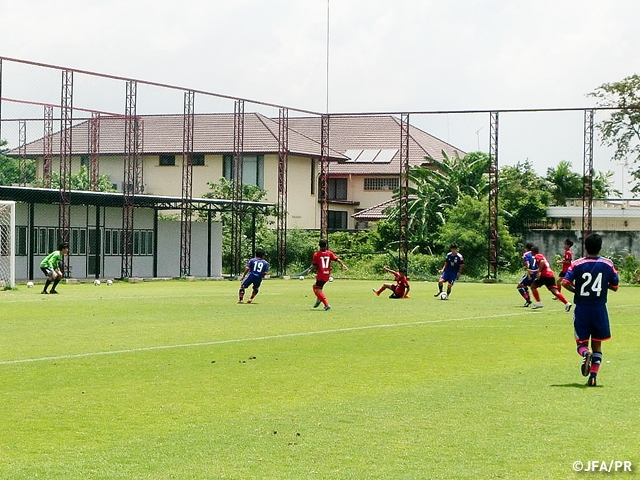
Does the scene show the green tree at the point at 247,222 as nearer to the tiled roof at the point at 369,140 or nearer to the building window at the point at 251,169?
the building window at the point at 251,169

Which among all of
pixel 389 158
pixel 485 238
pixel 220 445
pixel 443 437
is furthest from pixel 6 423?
pixel 389 158

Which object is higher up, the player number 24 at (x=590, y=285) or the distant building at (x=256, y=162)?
→ the distant building at (x=256, y=162)

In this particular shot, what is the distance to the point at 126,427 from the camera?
1043 centimetres

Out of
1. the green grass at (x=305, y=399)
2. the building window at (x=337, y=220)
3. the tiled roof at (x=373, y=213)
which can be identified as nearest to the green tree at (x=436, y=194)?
the tiled roof at (x=373, y=213)

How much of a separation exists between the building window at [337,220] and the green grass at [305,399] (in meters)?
53.0

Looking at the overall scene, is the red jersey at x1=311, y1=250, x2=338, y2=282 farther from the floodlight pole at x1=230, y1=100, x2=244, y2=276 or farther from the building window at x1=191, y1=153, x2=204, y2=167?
the building window at x1=191, y1=153, x2=204, y2=167

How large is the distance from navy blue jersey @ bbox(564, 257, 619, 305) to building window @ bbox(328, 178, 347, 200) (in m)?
66.6

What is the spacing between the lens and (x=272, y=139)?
72.4 m

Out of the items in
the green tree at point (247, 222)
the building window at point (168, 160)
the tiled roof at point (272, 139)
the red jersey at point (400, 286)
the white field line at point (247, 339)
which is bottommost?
the white field line at point (247, 339)

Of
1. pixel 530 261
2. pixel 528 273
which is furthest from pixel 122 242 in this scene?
pixel 530 261

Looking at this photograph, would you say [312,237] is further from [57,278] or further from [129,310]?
[129,310]

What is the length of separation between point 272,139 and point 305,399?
6079 cm

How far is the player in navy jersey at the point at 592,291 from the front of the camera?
13.6 meters

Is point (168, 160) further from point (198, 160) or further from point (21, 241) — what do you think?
point (21, 241)
